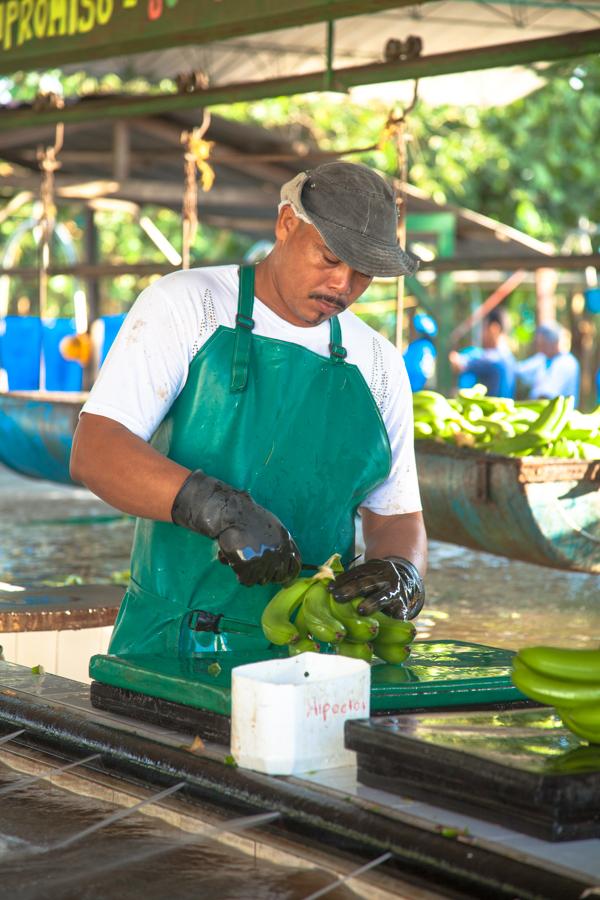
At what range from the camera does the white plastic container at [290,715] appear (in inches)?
97.7

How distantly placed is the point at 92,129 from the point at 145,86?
32.5 feet

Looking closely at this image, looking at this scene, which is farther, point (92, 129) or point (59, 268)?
point (92, 129)

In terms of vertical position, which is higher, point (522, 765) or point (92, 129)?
point (92, 129)

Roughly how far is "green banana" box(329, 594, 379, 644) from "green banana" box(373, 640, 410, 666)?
4.0 inches

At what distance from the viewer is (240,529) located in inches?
116

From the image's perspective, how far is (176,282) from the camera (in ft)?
10.9

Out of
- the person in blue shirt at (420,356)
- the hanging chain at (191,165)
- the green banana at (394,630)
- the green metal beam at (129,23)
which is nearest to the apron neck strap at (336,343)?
the green banana at (394,630)

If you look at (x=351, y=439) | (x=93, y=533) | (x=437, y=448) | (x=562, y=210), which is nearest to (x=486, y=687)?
(x=351, y=439)

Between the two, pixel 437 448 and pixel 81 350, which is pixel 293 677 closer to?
pixel 437 448

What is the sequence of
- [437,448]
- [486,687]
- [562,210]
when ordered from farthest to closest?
[562,210] < [437,448] < [486,687]

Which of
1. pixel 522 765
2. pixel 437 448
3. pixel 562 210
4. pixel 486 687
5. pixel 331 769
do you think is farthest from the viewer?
pixel 562 210

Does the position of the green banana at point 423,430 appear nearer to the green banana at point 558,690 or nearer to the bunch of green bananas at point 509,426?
the bunch of green bananas at point 509,426

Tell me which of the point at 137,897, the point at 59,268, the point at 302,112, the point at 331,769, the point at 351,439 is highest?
the point at 302,112

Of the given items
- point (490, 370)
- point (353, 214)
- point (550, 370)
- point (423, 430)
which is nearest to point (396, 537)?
point (353, 214)
